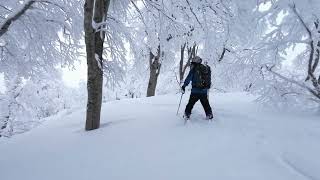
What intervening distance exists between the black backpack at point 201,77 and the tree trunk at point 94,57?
232 cm

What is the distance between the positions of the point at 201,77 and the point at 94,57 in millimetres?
2592

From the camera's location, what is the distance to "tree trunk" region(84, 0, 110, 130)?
8680mm

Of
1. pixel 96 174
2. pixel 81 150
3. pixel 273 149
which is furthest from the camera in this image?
pixel 81 150

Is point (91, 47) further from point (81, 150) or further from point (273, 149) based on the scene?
point (273, 149)

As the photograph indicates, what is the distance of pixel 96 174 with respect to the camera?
6.52 metres

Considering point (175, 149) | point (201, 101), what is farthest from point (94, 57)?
point (175, 149)

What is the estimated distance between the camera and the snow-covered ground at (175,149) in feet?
20.3

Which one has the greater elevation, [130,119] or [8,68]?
[8,68]

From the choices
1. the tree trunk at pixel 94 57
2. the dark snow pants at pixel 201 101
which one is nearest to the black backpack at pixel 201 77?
the dark snow pants at pixel 201 101

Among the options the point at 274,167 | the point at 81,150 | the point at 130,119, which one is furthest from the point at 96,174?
the point at 130,119

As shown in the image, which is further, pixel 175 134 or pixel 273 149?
pixel 175 134

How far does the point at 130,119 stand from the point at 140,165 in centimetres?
360

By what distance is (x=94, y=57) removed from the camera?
352 inches

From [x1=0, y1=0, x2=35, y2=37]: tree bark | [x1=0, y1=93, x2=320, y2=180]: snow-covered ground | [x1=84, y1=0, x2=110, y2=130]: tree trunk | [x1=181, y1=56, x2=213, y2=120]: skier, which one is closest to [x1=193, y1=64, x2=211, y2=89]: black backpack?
[x1=181, y1=56, x2=213, y2=120]: skier
